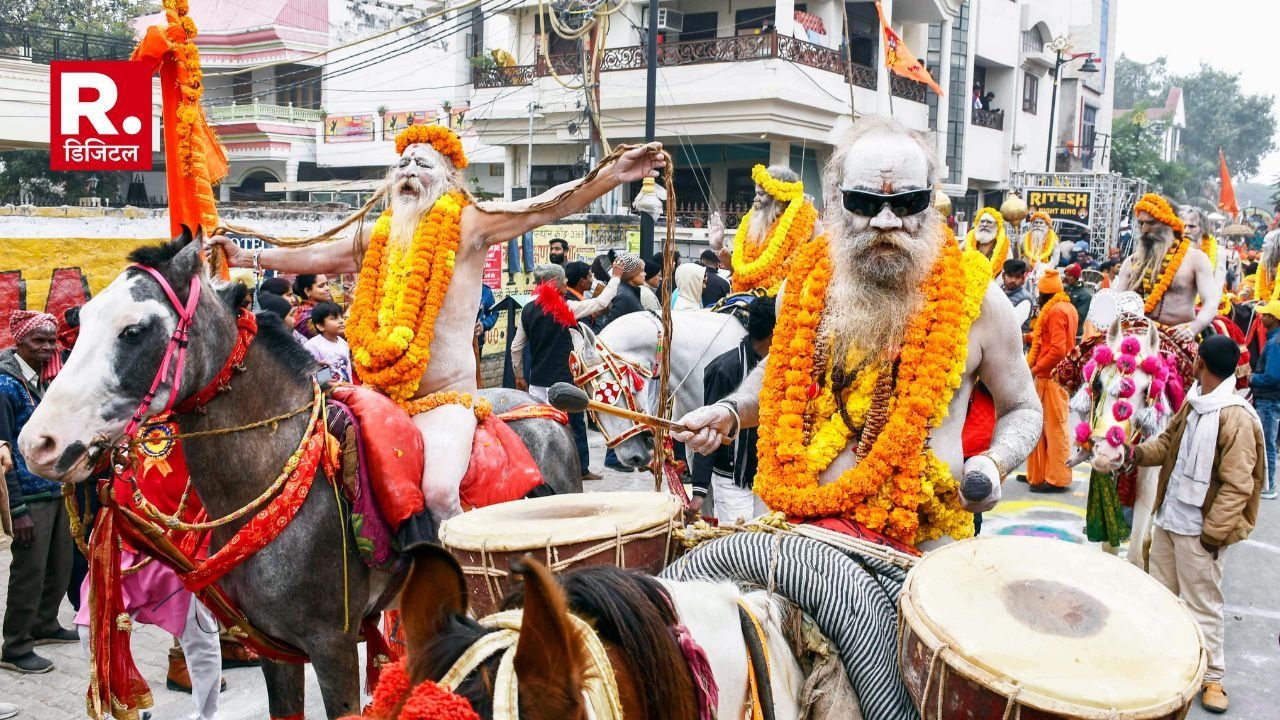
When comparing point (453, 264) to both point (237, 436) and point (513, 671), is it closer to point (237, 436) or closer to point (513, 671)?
point (237, 436)

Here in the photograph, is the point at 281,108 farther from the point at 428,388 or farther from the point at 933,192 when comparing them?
the point at 933,192

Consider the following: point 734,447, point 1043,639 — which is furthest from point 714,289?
point 1043,639

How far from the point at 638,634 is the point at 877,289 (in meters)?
1.96

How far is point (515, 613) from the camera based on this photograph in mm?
1675

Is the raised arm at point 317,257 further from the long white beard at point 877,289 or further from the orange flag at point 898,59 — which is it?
the orange flag at point 898,59

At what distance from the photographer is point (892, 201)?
3.29 m

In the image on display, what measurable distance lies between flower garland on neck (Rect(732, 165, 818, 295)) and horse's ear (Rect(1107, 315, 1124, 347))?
2.18 m

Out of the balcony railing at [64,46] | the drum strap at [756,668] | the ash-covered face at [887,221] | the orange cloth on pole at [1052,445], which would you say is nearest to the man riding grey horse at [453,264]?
the ash-covered face at [887,221]

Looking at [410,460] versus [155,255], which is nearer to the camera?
[155,255]

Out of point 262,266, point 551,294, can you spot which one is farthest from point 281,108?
point 262,266

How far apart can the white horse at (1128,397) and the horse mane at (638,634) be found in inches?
198

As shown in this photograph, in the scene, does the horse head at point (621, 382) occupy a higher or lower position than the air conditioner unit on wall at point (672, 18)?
lower

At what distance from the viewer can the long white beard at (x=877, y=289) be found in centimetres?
334

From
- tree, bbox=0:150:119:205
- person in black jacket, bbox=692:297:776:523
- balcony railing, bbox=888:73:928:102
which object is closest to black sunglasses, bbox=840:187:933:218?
person in black jacket, bbox=692:297:776:523
